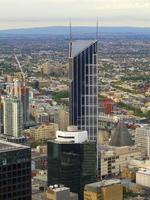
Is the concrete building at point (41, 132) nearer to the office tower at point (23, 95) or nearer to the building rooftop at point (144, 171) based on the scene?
the office tower at point (23, 95)

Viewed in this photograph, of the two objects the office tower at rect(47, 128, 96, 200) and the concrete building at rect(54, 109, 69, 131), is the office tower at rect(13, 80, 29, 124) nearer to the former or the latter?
the concrete building at rect(54, 109, 69, 131)

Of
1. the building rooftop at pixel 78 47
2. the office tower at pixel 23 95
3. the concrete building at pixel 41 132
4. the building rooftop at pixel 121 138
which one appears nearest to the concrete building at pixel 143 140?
the building rooftop at pixel 121 138

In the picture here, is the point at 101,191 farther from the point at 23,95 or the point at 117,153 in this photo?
the point at 23,95

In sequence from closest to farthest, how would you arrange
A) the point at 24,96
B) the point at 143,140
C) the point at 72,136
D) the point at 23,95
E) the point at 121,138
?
the point at 72,136 → the point at 121,138 → the point at 143,140 → the point at 23,95 → the point at 24,96

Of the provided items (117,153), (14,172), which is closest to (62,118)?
(117,153)

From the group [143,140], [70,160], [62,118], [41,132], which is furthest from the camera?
[62,118]

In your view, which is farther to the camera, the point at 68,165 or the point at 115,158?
the point at 115,158
